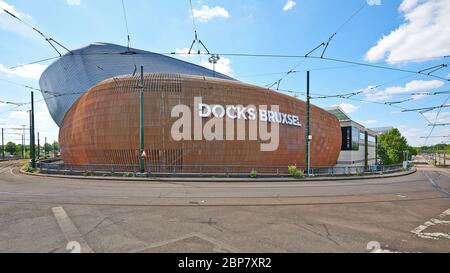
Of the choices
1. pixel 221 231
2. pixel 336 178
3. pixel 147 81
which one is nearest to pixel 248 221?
pixel 221 231

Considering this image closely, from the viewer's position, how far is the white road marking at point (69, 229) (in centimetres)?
414

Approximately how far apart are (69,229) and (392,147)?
7404 centimetres

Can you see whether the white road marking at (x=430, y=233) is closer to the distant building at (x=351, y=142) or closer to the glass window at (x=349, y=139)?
the distant building at (x=351, y=142)

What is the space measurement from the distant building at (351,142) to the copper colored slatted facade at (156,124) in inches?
1061

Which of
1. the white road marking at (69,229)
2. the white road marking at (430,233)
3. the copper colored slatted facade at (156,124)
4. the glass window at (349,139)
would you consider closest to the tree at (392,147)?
the glass window at (349,139)

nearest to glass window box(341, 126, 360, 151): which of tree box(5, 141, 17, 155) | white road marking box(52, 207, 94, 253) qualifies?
white road marking box(52, 207, 94, 253)

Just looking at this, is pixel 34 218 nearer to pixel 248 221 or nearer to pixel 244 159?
pixel 248 221

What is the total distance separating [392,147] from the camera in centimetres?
5825

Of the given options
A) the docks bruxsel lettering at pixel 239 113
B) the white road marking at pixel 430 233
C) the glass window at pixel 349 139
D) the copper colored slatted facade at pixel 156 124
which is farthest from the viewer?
the glass window at pixel 349 139

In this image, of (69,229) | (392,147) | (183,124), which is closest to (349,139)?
(392,147)

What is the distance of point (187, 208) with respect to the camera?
7137 millimetres

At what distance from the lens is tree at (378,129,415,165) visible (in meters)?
57.2

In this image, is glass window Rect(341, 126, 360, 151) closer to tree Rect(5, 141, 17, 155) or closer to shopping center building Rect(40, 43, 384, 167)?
shopping center building Rect(40, 43, 384, 167)
